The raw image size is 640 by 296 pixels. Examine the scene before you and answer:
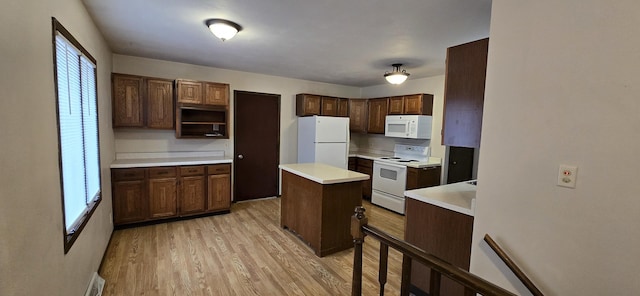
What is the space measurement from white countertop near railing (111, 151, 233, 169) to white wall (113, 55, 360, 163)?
73 mm

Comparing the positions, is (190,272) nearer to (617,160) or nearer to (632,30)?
(617,160)

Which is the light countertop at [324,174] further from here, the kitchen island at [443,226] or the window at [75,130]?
the window at [75,130]

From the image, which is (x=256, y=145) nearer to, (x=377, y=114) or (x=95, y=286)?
(x=377, y=114)

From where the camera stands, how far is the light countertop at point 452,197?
193 centimetres

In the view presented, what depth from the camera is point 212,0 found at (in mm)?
2094

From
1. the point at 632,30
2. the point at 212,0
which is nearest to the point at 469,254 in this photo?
the point at 632,30

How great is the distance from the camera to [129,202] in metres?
3.54

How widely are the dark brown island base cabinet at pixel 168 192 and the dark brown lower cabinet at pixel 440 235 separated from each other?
2.92 m

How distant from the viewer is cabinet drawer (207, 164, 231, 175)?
4.05 m

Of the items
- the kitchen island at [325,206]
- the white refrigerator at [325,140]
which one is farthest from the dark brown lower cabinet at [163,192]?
the white refrigerator at [325,140]

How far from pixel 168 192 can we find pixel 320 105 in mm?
3040

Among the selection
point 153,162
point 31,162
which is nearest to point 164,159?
point 153,162

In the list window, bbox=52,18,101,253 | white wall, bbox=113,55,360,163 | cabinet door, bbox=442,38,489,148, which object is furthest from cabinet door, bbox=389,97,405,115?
window, bbox=52,18,101,253

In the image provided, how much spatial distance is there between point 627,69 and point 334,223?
8.30 feet
